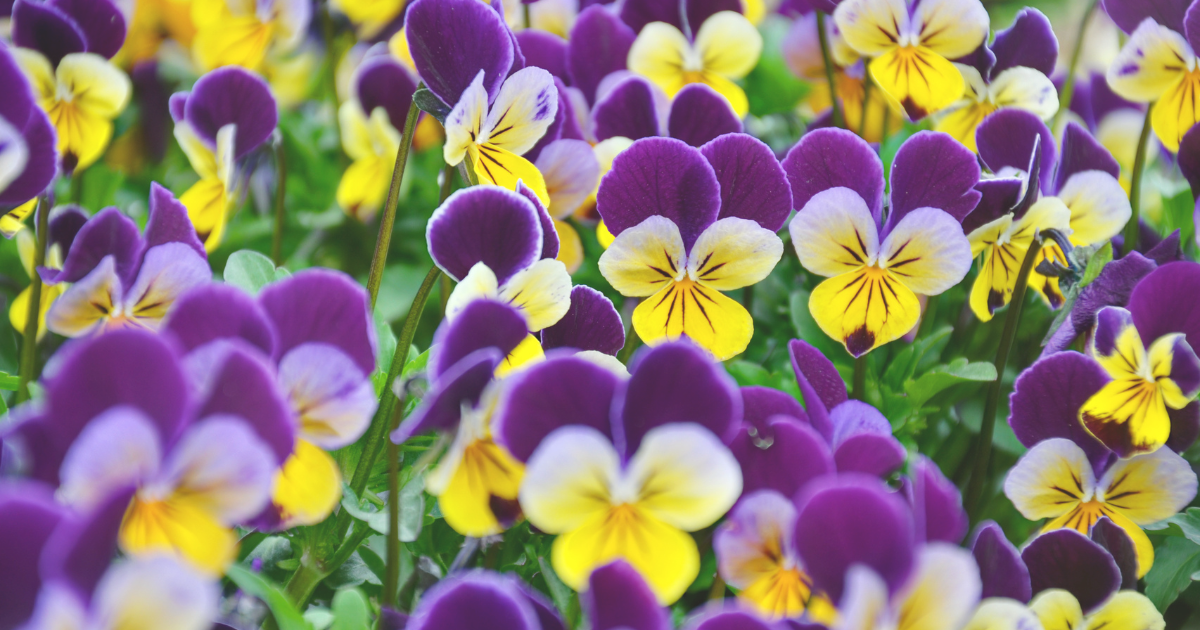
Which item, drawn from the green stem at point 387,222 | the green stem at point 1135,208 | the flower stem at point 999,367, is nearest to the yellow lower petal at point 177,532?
the green stem at point 387,222

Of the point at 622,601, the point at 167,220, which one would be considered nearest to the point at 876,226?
the point at 622,601

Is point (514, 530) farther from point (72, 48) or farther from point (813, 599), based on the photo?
point (72, 48)

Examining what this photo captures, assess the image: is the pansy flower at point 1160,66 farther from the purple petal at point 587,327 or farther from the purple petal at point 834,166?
the purple petal at point 587,327


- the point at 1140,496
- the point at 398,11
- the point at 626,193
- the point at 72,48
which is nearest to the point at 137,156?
the point at 398,11

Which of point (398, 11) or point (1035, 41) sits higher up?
point (1035, 41)

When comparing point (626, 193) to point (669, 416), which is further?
point (626, 193)
